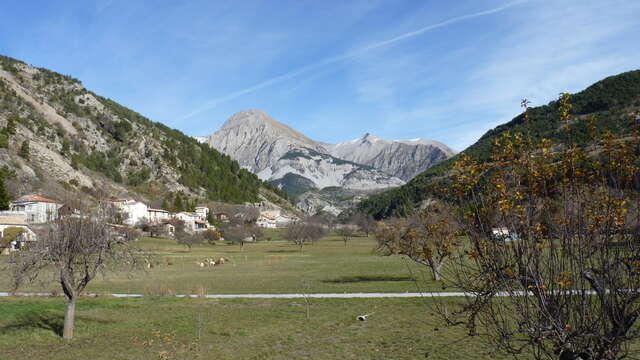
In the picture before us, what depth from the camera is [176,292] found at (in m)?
35.4

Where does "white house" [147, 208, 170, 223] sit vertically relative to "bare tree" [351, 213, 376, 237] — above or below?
above

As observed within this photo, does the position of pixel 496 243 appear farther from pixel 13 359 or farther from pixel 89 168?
pixel 89 168

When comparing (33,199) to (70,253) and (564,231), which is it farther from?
(564,231)

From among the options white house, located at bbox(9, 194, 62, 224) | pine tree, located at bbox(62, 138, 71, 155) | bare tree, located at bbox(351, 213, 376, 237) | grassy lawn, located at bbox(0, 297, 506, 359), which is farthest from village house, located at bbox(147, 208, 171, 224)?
grassy lawn, located at bbox(0, 297, 506, 359)

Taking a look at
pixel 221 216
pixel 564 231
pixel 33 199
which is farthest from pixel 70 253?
pixel 221 216

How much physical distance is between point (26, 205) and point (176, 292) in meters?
80.3

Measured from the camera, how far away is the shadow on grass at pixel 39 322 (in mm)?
22016

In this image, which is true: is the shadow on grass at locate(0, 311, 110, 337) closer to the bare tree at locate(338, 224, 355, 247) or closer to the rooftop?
the rooftop

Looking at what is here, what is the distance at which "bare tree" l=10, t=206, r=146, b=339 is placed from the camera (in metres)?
19.3

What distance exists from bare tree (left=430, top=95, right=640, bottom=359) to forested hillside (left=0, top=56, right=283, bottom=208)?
10851 centimetres

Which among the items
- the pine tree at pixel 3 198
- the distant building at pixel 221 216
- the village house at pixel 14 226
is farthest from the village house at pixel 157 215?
the village house at pixel 14 226

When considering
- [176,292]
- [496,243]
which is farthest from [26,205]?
[496,243]

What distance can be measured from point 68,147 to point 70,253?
147841mm

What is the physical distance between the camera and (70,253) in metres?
19.6
